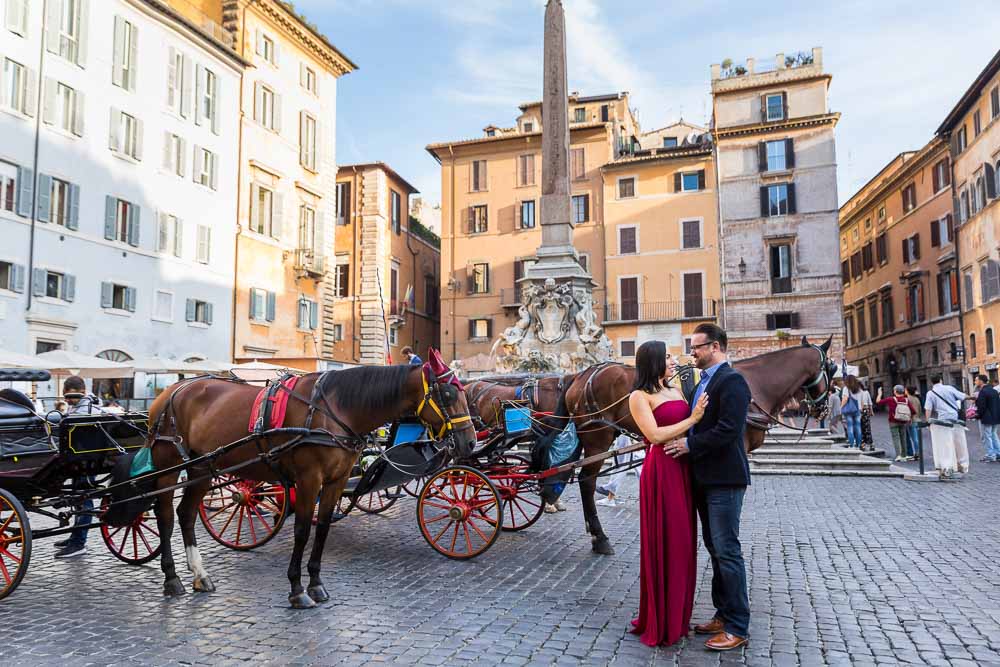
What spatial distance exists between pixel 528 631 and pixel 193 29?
1037 inches

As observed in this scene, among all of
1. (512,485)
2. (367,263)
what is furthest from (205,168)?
(512,485)

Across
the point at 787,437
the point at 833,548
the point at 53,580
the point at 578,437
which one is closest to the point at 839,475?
the point at 787,437

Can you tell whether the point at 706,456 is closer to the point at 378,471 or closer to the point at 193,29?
the point at 378,471

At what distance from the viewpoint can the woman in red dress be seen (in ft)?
13.7

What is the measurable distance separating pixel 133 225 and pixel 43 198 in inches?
122

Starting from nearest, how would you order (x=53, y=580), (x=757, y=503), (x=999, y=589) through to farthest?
1. (x=999, y=589)
2. (x=53, y=580)
3. (x=757, y=503)

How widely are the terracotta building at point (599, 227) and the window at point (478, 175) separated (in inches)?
2.0

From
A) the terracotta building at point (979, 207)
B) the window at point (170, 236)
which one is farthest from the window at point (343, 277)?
the terracotta building at point (979, 207)

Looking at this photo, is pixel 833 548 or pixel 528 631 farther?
pixel 833 548

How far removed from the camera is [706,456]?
422 centimetres

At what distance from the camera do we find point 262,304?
28.9 m

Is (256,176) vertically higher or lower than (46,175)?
higher

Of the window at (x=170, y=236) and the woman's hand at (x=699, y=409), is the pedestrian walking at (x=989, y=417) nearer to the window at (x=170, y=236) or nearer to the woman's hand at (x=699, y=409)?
the woman's hand at (x=699, y=409)

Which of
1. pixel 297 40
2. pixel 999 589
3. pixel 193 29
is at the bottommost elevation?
pixel 999 589
